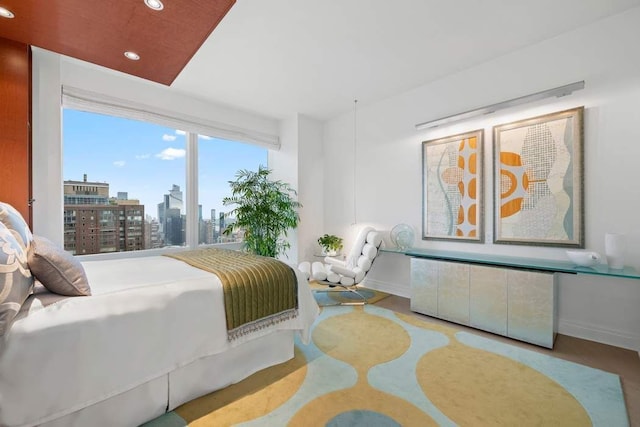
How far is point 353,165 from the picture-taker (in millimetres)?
4641

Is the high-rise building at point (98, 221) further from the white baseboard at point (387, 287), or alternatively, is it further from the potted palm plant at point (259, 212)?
the white baseboard at point (387, 287)

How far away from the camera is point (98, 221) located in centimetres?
350

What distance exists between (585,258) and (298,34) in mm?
3267

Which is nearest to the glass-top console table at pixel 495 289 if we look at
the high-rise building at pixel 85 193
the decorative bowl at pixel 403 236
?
the decorative bowl at pixel 403 236

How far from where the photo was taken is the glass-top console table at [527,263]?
7.25ft

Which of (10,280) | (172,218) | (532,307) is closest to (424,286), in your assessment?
(532,307)

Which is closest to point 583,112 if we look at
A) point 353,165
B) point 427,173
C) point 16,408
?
point 427,173

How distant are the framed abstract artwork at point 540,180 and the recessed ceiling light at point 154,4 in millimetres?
3309

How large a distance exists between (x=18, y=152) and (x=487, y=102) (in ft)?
15.0

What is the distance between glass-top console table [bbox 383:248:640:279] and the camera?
2.21m

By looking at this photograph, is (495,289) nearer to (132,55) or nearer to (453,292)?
(453,292)

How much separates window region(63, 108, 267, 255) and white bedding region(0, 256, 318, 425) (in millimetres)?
2044

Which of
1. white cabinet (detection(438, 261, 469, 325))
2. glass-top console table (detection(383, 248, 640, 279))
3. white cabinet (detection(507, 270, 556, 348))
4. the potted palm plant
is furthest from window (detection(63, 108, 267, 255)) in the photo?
white cabinet (detection(507, 270, 556, 348))

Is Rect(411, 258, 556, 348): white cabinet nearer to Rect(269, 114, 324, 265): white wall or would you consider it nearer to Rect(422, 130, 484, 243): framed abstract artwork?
Rect(422, 130, 484, 243): framed abstract artwork
